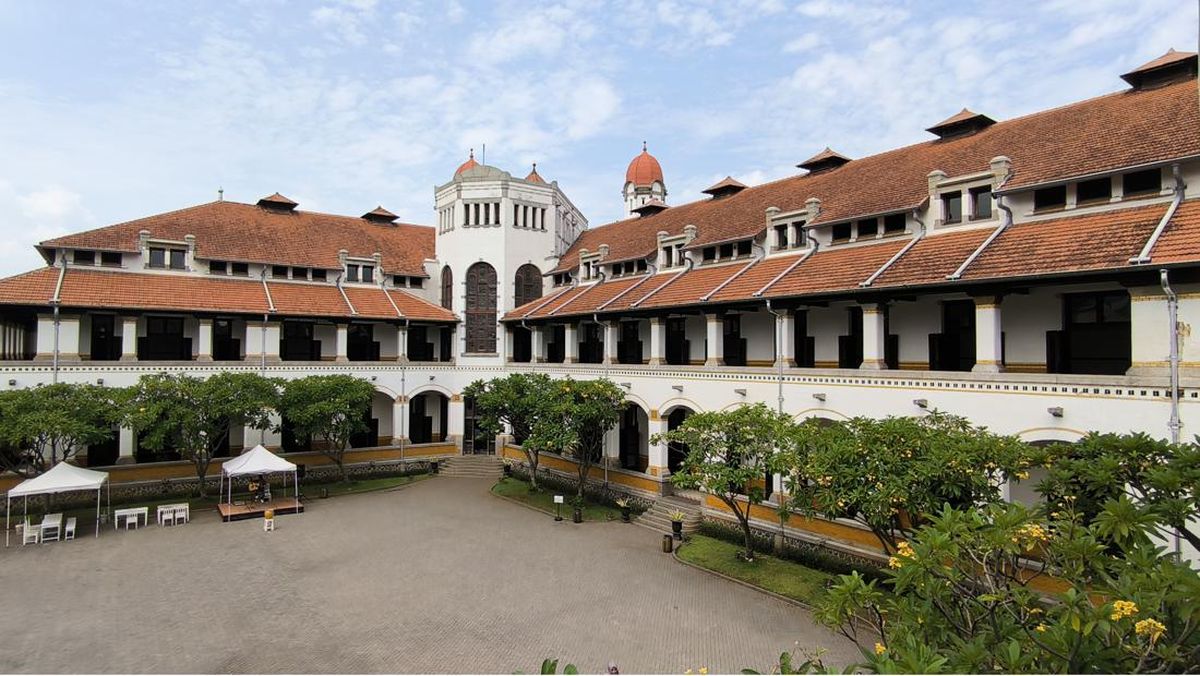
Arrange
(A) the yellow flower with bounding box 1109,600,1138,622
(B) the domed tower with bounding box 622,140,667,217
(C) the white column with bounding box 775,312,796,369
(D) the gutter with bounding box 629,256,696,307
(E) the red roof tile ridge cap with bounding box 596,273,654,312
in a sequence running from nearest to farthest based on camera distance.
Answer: (A) the yellow flower with bounding box 1109,600,1138,622 → (C) the white column with bounding box 775,312,796,369 → (D) the gutter with bounding box 629,256,696,307 → (E) the red roof tile ridge cap with bounding box 596,273,654,312 → (B) the domed tower with bounding box 622,140,667,217

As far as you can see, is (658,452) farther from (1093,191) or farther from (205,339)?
(205,339)

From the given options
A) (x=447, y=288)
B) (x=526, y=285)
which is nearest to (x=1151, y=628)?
(x=526, y=285)

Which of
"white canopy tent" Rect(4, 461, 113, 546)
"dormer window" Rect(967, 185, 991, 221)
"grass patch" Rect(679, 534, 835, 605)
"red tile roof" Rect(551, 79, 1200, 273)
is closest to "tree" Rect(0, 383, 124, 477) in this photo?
"white canopy tent" Rect(4, 461, 113, 546)

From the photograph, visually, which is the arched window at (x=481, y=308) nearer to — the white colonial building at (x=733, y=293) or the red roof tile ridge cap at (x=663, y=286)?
the white colonial building at (x=733, y=293)

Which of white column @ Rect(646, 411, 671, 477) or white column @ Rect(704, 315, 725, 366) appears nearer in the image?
white column @ Rect(704, 315, 725, 366)

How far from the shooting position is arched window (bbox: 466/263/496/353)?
35969mm

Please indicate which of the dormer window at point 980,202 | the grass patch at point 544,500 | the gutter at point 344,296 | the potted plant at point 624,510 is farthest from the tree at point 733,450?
the gutter at point 344,296

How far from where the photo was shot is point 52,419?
68.6 ft

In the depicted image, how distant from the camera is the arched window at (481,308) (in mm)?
35969

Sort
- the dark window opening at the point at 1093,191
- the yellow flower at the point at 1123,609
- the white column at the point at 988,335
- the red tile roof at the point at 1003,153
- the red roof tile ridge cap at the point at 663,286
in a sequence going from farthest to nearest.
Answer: the red roof tile ridge cap at the point at 663,286
the dark window opening at the point at 1093,191
the red tile roof at the point at 1003,153
the white column at the point at 988,335
the yellow flower at the point at 1123,609

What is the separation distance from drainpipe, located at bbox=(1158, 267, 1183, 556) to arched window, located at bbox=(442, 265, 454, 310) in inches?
1237

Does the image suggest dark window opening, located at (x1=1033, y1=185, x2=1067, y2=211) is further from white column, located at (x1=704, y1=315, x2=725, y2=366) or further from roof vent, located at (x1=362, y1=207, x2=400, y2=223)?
roof vent, located at (x1=362, y1=207, x2=400, y2=223)

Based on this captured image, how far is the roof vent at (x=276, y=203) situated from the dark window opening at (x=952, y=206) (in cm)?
3425

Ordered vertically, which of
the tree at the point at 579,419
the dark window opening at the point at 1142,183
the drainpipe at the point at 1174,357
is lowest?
the tree at the point at 579,419
